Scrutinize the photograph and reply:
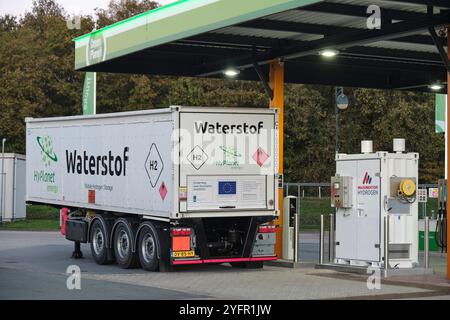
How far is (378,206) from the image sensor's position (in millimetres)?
18750

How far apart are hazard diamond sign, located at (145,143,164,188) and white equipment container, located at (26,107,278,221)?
2 cm

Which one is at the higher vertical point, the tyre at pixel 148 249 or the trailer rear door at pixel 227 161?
the trailer rear door at pixel 227 161

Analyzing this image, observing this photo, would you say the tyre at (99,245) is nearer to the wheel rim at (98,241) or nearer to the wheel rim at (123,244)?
the wheel rim at (98,241)

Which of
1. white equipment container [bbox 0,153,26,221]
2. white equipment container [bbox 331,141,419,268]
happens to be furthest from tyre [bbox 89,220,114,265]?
white equipment container [bbox 0,153,26,221]

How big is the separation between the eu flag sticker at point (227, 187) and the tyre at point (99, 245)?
330 centimetres

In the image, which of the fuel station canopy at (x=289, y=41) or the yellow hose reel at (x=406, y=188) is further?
the yellow hose reel at (x=406, y=188)

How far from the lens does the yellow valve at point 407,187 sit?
18717mm

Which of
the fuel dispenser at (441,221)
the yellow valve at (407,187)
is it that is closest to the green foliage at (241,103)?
the fuel dispenser at (441,221)

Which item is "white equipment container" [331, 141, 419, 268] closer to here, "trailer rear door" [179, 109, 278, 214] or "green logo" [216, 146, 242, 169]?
"trailer rear door" [179, 109, 278, 214]

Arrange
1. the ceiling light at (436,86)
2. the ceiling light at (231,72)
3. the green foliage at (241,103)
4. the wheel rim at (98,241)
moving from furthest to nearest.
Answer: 1. the green foliage at (241,103)
2. the ceiling light at (436,86)
3. the ceiling light at (231,72)
4. the wheel rim at (98,241)

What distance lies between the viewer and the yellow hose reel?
1871cm

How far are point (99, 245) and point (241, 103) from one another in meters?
29.1

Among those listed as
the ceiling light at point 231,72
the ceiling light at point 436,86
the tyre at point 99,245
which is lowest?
the tyre at point 99,245

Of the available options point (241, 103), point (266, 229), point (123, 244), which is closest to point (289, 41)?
point (266, 229)
